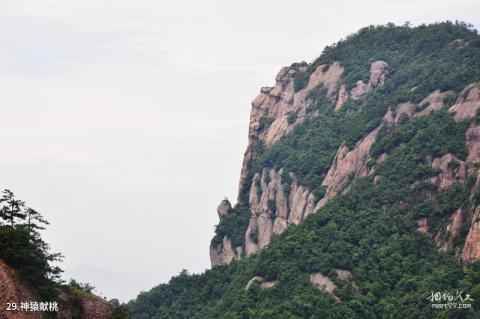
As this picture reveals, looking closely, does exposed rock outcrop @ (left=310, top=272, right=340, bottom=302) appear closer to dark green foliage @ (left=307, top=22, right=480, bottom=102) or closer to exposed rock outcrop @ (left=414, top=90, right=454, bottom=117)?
exposed rock outcrop @ (left=414, top=90, right=454, bottom=117)

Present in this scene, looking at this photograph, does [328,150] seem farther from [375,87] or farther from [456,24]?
[456,24]

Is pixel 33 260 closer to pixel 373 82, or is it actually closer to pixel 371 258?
pixel 371 258

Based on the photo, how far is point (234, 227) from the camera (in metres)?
166

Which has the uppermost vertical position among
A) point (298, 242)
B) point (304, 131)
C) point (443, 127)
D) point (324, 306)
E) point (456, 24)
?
point (456, 24)

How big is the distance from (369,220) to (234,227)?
3717 cm

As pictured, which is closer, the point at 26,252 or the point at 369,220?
the point at 26,252

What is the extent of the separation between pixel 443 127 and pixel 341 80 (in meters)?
37.7

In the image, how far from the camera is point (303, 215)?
15200cm

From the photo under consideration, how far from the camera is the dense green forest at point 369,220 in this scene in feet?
393

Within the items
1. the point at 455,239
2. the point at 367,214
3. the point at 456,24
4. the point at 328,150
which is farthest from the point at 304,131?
the point at 455,239

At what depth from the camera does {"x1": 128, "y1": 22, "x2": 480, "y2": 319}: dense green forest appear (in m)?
120

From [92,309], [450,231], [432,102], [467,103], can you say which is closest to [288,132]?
[432,102]

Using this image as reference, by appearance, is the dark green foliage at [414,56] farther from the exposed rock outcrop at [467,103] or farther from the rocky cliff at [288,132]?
the exposed rock outcrop at [467,103]

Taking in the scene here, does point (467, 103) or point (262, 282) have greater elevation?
point (467, 103)
